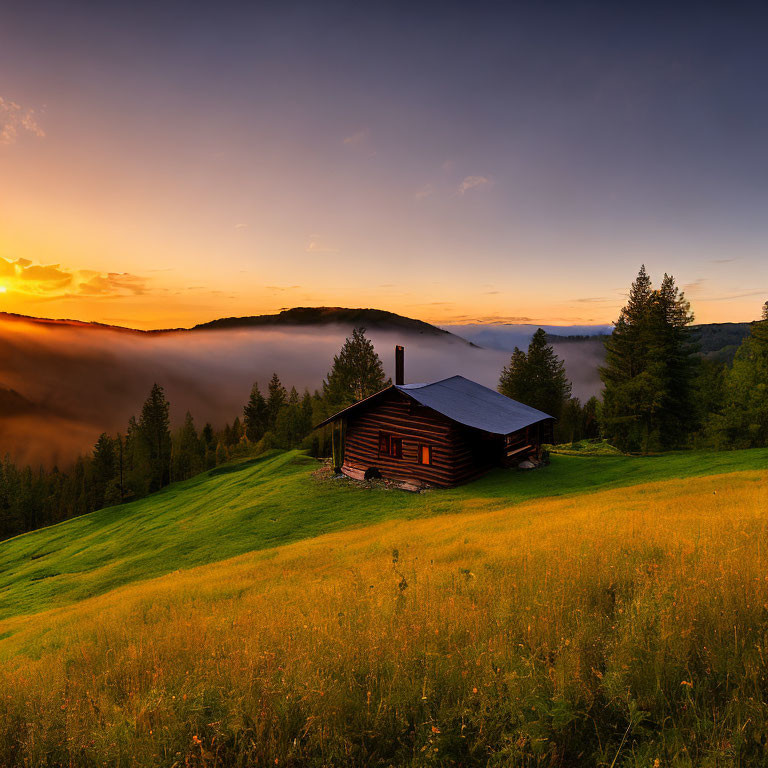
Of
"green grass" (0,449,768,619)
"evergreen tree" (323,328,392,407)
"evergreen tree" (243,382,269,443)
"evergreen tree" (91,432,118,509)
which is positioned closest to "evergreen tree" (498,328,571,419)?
"evergreen tree" (323,328,392,407)

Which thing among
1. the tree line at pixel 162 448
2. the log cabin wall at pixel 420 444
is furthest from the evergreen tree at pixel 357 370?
the log cabin wall at pixel 420 444

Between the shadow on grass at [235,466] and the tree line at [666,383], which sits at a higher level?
the tree line at [666,383]

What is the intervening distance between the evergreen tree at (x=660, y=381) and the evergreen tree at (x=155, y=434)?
70856 mm

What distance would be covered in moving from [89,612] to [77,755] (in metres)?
11.6

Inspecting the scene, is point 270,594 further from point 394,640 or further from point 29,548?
point 29,548

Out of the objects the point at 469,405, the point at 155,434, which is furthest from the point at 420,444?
the point at 155,434

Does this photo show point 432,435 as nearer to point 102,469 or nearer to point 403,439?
point 403,439

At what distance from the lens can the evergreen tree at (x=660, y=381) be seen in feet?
119

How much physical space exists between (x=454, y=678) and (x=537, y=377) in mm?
52409

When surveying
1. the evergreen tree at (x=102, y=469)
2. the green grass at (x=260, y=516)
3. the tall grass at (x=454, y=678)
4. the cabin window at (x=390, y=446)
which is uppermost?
the tall grass at (x=454, y=678)

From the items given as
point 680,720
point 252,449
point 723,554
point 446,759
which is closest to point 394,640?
point 446,759

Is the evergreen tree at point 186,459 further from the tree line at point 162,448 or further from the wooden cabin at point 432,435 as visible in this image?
the wooden cabin at point 432,435

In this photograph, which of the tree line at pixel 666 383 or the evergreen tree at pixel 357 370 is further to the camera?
the evergreen tree at pixel 357 370

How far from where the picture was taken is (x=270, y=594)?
343 inches
